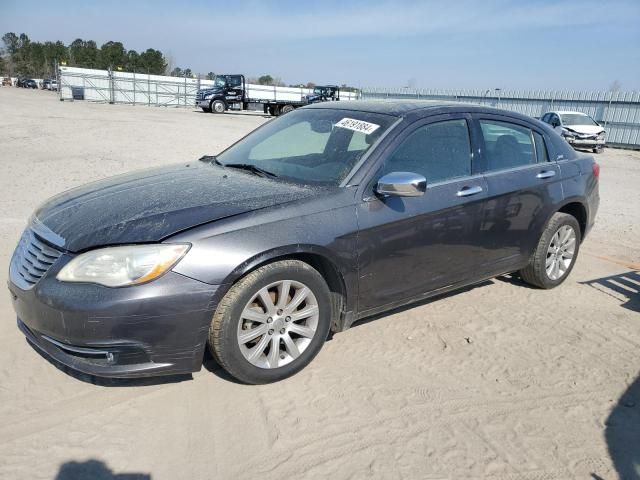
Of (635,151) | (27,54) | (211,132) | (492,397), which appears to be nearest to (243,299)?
(492,397)

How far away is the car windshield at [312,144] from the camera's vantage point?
351 centimetres

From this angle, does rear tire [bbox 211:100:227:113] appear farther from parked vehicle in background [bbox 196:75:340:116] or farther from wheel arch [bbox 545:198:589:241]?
wheel arch [bbox 545:198:589:241]

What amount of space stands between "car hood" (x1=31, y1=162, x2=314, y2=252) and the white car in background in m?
18.1

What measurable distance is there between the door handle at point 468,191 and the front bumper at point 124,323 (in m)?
1.98

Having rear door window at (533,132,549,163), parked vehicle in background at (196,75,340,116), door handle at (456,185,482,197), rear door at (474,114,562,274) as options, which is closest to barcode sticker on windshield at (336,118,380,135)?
door handle at (456,185,482,197)

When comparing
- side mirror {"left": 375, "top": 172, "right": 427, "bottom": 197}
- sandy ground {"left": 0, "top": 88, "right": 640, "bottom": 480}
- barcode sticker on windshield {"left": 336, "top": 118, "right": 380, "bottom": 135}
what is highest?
barcode sticker on windshield {"left": 336, "top": 118, "right": 380, "bottom": 135}

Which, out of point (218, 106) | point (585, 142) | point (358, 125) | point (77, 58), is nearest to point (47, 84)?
point (77, 58)

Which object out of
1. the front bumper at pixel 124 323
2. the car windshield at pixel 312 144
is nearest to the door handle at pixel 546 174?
the car windshield at pixel 312 144

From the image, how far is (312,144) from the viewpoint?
4.01 meters

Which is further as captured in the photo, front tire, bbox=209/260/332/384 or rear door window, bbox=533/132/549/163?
rear door window, bbox=533/132/549/163

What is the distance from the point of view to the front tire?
283 centimetres

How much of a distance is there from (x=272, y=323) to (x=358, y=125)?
5.21 feet

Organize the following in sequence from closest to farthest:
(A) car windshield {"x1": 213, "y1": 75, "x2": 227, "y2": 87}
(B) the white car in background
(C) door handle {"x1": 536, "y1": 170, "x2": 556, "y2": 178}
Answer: (C) door handle {"x1": 536, "y1": 170, "x2": 556, "y2": 178} → (B) the white car in background → (A) car windshield {"x1": 213, "y1": 75, "x2": 227, "y2": 87}

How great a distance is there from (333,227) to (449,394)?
3.95 ft
